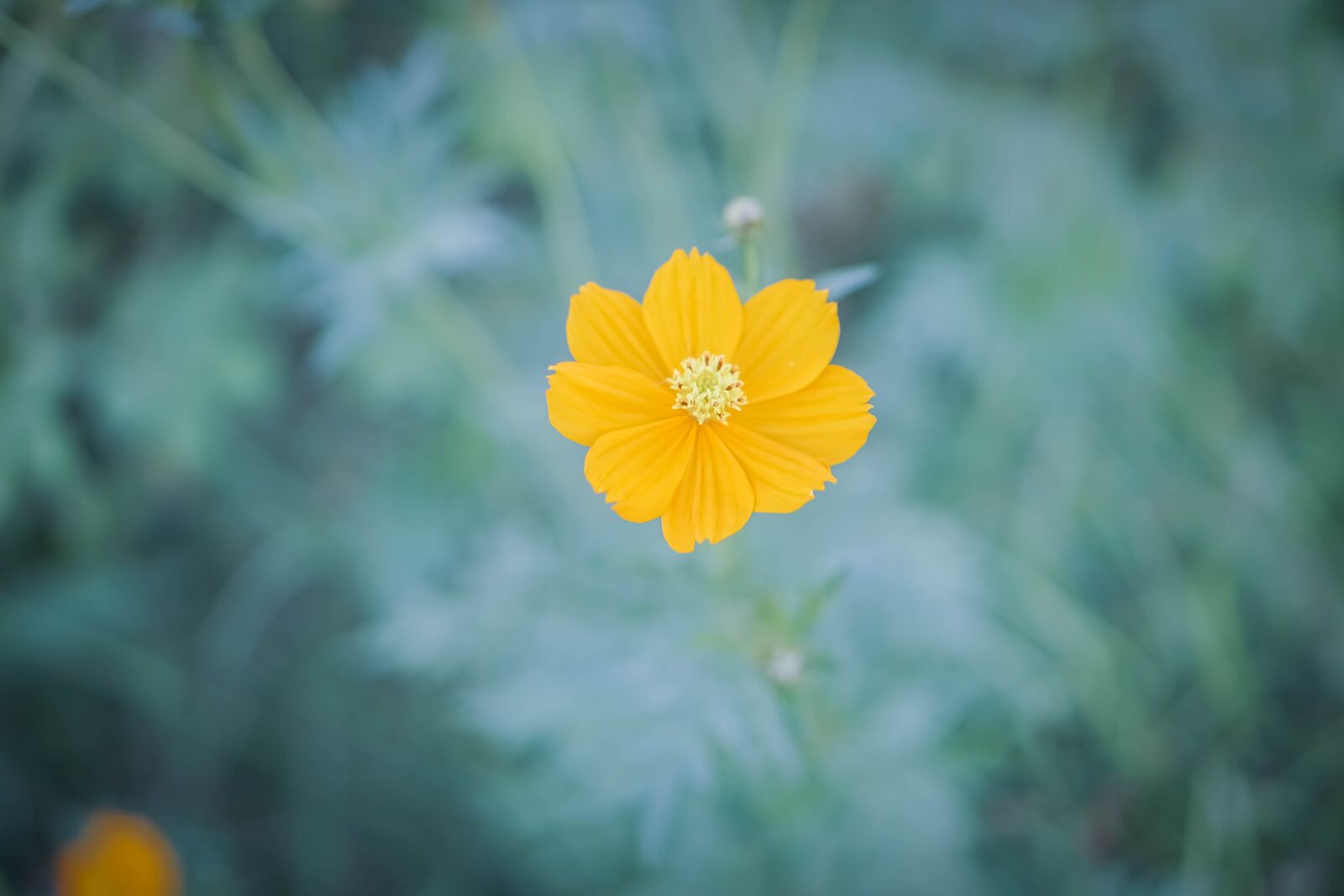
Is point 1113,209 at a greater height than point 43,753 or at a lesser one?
greater

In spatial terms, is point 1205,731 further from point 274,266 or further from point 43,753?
point 43,753

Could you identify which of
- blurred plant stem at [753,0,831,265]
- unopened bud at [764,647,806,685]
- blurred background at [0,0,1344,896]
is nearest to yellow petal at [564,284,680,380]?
unopened bud at [764,647,806,685]

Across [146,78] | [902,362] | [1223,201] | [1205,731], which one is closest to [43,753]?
[146,78]

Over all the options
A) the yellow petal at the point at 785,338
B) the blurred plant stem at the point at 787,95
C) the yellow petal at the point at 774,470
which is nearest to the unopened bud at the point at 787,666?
the yellow petal at the point at 774,470

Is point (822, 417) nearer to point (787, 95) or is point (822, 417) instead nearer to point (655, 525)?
point (655, 525)

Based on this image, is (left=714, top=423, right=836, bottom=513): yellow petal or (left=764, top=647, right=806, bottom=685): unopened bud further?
(left=764, top=647, right=806, bottom=685): unopened bud

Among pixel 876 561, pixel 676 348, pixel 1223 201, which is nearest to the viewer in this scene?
pixel 676 348

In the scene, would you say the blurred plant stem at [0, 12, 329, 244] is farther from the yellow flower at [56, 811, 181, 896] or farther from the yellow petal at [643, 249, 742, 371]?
the yellow flower at [56, 811, 181, 896]
